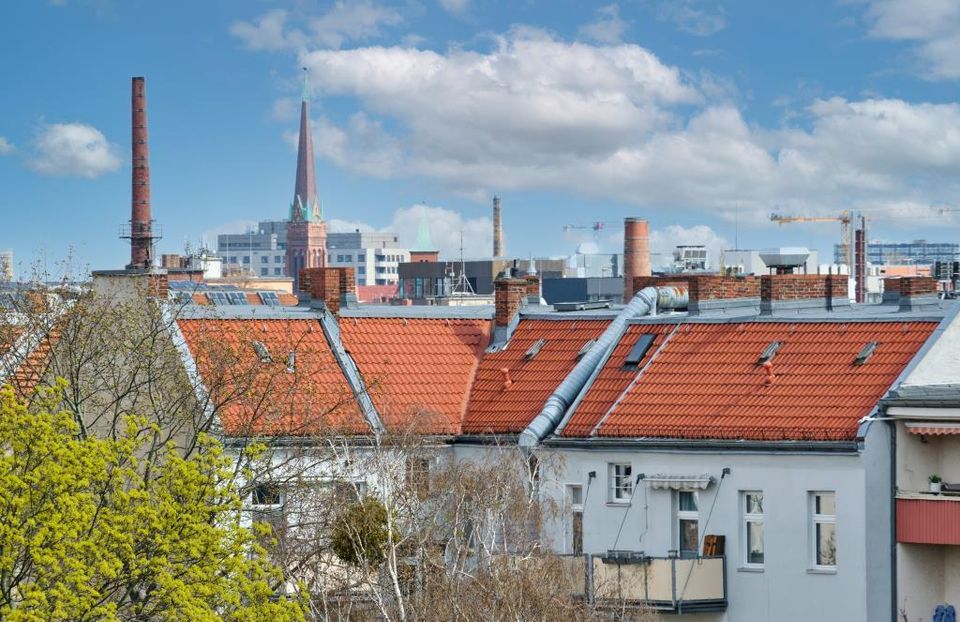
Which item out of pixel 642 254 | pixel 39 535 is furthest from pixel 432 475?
pixel 642 254

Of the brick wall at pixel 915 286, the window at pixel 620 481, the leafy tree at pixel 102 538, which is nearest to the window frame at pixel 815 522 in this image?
the window at pixel 620 481

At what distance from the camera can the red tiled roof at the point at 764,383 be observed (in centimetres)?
4125

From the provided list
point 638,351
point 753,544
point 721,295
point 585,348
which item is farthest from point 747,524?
point 721,295

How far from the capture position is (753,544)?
41.6 metres

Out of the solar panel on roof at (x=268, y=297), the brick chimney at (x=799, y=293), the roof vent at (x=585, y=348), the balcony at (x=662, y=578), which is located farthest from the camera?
the solar panel on roof at (x=268, y=297)

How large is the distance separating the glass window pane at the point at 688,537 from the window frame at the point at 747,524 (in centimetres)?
114

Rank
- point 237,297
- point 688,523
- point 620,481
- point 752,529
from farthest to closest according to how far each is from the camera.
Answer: point 237,297 < point 620,481 < point 688,523 < point 752,529

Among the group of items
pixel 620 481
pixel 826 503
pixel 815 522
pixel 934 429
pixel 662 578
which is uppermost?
pixel 934 429

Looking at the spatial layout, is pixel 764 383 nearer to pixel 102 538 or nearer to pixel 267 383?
pixel 267 383

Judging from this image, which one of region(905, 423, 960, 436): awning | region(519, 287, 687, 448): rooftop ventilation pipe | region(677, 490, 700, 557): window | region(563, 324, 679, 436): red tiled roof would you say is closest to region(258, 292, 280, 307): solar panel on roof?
region(519, 287, 687, 448): rooftop ventilation pipe

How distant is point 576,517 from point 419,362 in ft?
21.9

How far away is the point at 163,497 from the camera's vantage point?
30.4 m

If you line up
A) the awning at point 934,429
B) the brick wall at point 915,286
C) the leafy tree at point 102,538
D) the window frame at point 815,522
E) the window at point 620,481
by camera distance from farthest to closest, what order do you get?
the brick wall at point 915,286 → the window at point 620,481 → the window frame at point 815,522 → the awning at point 934,429 → the leafy tree at point 102,538

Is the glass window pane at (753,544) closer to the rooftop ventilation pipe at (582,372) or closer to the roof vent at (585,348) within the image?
the rooftop ventilation pipe at (582,372)
